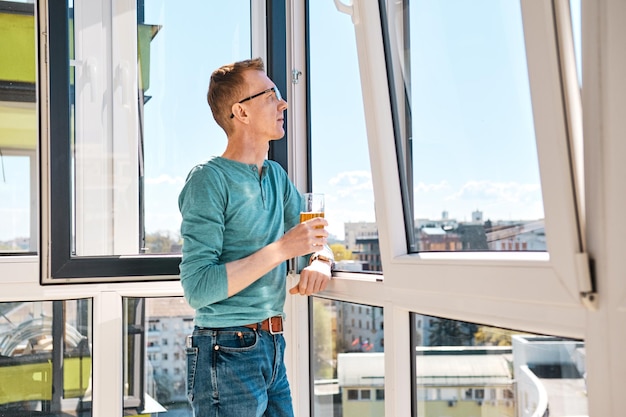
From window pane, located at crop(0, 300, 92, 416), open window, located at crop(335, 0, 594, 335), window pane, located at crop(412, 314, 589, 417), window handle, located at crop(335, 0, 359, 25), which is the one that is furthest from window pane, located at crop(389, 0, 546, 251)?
window pane, located at crop(0, 300, 92, 416)

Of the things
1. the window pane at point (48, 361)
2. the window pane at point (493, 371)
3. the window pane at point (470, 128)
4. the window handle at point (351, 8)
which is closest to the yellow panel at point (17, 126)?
the window pane at point (48, 361)

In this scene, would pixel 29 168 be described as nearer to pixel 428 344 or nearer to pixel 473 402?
pixel 428 344

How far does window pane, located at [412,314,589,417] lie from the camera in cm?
155

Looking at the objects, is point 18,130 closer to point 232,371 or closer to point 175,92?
point 175,92

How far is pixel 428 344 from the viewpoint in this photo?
205 cm

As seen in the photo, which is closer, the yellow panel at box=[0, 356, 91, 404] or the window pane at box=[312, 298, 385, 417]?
the window pane at box=[312, 298, 385, 417]

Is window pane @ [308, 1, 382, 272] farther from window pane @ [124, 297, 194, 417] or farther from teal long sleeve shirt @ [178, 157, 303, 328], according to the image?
window pane @ [124, 297, 194, 417]

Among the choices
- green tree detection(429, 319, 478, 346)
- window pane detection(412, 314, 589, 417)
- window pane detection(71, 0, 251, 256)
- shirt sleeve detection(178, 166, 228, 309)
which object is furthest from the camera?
window pane detection(71, 0, 251, 256)

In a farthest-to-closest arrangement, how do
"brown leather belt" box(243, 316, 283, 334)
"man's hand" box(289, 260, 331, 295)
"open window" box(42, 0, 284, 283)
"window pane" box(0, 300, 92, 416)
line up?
"window pane" box(0, 300, 92, 416)
"open window" box(42, 0, 284, 283)
"man's hand" box(289, 260, 331, 295)
"brown leather belt" box(243, 316, 283, 334)

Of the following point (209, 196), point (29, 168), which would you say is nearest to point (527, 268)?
point (209, 196)

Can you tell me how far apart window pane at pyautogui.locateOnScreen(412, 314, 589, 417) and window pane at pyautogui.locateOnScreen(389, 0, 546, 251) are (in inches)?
8.7

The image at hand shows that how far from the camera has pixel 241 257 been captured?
2.26 meters

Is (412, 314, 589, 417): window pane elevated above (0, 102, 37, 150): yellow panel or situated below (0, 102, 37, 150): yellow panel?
below

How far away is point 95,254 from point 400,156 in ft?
4.10
